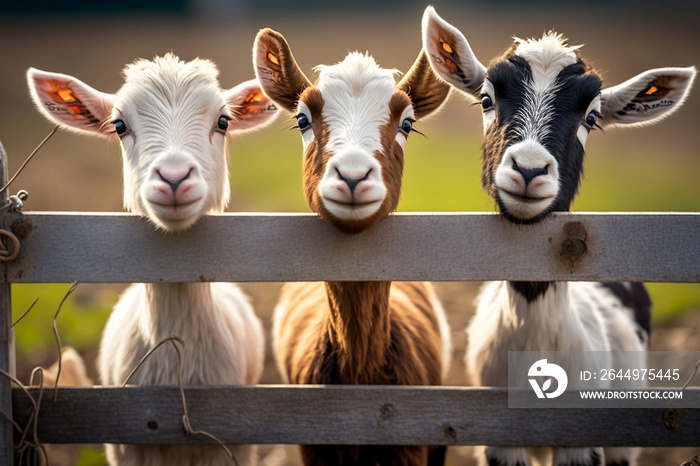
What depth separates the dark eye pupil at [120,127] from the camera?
3.61 meters

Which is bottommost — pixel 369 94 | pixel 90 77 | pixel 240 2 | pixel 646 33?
pixel 369 94

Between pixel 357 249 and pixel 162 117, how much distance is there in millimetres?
1409

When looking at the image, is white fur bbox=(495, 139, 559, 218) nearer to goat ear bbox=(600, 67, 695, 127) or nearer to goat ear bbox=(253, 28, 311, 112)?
goat ear bbox=(600, 67, 695, 127)

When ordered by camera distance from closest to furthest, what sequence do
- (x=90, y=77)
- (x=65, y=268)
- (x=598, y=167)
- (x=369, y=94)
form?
(x=65, y=268)
(x=369, y=94)
(x=598, y=167)
(x=90, y=77)

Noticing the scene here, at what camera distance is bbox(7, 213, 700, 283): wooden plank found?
2.89 metres

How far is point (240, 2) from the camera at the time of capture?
30000 millimetres

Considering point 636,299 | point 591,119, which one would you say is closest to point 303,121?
point 591,119

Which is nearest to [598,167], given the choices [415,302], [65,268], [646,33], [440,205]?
[440,205]

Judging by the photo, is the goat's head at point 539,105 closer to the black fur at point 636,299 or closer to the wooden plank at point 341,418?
the wooden plank at point 341,418

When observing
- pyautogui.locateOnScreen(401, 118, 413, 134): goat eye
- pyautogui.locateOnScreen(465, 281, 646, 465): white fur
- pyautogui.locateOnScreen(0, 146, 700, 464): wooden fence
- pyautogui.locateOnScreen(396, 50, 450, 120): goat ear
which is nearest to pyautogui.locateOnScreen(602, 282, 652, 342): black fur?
pyautogui.locateOnScreen(465, 281, 646, 465): white fur

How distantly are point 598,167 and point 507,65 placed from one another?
1516cm

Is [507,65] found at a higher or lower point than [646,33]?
lower

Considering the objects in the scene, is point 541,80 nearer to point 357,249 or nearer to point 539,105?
point 539,105

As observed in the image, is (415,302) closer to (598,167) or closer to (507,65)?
(507,65)
